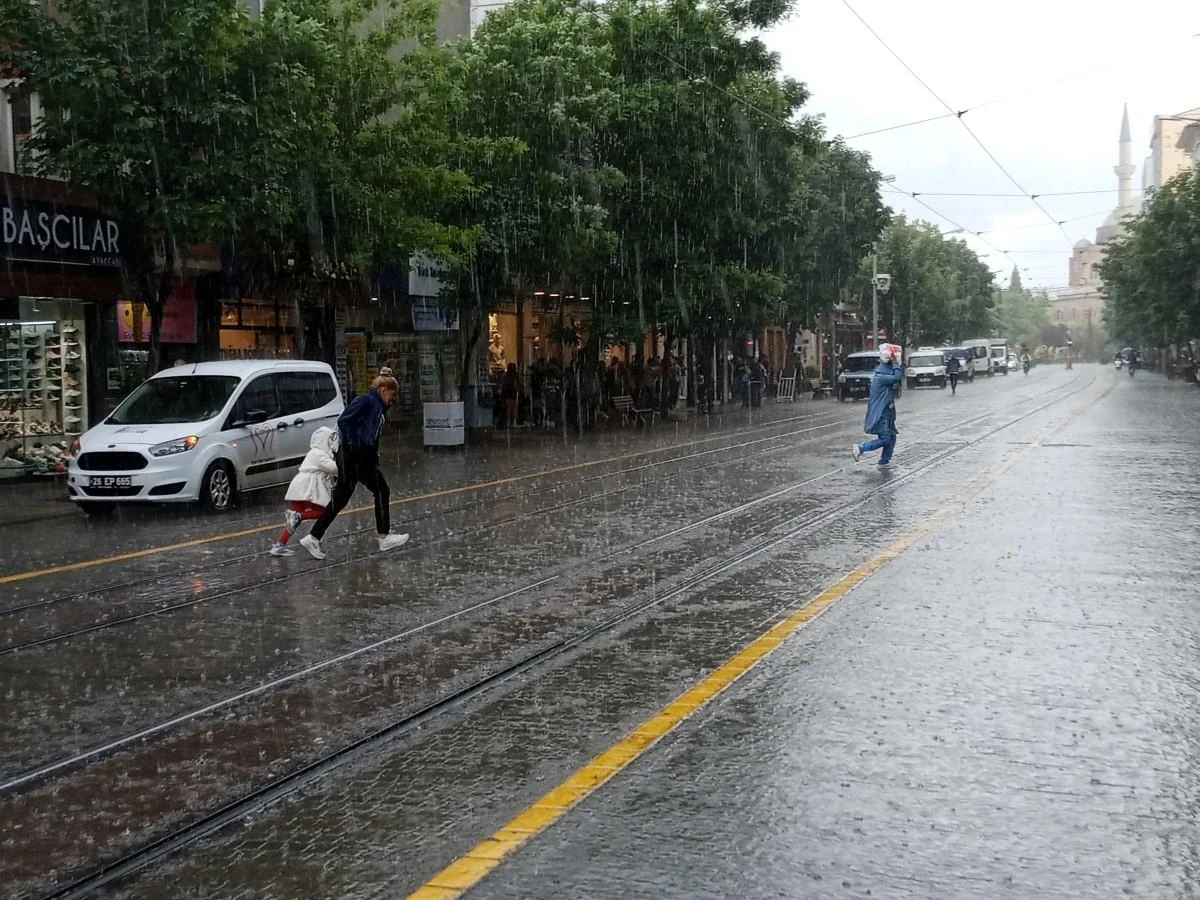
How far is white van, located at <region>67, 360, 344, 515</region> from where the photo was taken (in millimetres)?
15078

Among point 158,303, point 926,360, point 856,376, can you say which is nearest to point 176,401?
point 158,303

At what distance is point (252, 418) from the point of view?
16.3m

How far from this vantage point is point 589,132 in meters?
27.9

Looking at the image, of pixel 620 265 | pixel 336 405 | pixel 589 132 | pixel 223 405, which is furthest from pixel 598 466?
pixel 620 265

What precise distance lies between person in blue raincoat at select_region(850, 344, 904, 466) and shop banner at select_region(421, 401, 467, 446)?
360 inches

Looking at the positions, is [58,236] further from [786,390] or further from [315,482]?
[786,390]

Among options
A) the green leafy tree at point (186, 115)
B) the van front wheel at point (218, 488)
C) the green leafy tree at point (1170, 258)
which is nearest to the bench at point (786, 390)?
the green leafy tree at point (1170, 258)

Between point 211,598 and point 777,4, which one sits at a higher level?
point 777,4

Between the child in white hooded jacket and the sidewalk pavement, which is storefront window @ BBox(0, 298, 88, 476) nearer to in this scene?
the sidewalk pavement

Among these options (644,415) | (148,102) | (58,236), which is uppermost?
(148,102)

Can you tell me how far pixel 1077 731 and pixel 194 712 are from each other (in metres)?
4.00

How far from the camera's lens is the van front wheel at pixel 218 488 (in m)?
15.4

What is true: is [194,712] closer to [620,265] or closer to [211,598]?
[211,598]

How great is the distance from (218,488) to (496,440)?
526 inches
